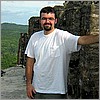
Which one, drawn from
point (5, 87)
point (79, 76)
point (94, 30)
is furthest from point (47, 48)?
point (5, 87)

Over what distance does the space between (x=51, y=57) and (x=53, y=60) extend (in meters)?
0.04

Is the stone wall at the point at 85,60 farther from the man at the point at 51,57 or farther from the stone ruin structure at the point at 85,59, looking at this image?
the man at the point at 51,57

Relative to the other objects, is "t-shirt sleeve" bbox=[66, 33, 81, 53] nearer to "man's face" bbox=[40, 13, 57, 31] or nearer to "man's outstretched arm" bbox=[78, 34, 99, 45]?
"man's outstretched arm" bbox=[78, 34, 99, 45]

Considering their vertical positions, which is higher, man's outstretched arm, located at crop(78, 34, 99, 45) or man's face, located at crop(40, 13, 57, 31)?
man's face, located at crop(40, 13, 57, 31)

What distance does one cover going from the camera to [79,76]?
6.98 m

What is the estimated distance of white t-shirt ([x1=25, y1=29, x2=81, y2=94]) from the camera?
4047mm

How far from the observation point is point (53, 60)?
13.3 feet

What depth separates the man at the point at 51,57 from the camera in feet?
13.3

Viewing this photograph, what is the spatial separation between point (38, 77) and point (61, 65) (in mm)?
307

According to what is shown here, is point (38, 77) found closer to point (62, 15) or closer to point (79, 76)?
point (79, 76)

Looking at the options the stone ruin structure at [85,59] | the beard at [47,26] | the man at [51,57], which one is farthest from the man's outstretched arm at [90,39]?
the stone ruin structure at [85,59]


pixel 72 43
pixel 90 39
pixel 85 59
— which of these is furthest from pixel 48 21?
pixel 85 59

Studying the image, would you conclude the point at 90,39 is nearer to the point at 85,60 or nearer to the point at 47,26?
the point at 47,26

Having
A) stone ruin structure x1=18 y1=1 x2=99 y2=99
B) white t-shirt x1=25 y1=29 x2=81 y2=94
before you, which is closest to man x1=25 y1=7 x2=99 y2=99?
white t-shirt x1=25 y1=29 x2=81 y2=94
